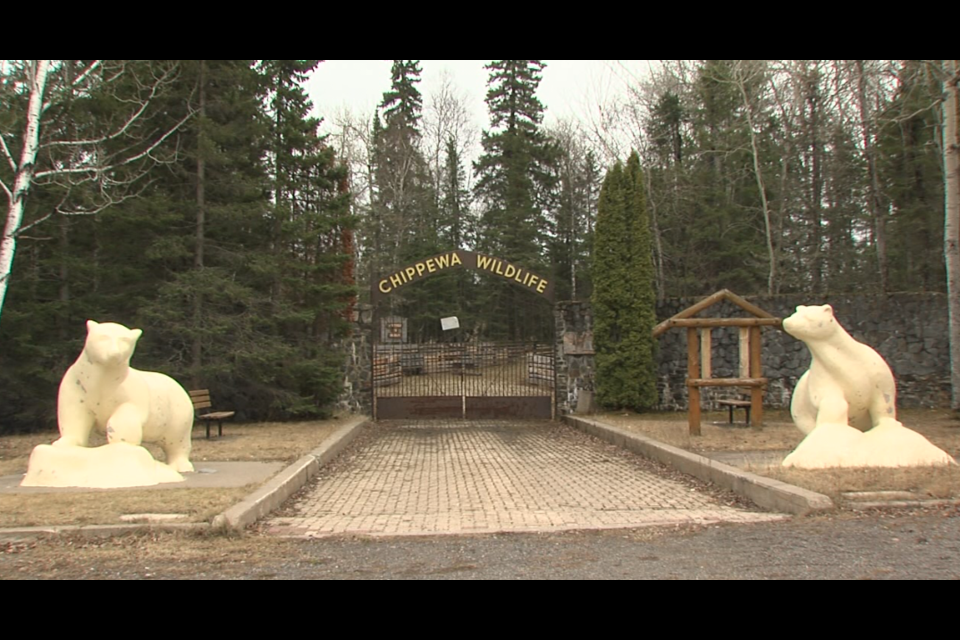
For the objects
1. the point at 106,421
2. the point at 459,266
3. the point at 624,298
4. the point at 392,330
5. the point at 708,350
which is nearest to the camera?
the point at 106,421

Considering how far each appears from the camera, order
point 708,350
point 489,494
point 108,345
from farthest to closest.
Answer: point 708,350
point 489,494
point 108,345

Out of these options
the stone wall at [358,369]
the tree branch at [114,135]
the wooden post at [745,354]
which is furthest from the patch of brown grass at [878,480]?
the stone wall at [358,369]

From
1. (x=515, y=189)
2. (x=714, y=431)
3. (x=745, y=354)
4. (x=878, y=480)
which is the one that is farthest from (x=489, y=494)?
(x=515, y=189)

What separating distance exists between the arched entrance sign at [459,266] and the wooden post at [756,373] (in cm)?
594

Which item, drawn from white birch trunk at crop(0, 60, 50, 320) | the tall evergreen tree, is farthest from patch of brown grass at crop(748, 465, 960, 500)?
the tall evergreen tree

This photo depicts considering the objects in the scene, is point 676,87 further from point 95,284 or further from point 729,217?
point 95,284

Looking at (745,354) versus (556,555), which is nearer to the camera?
(556,555)

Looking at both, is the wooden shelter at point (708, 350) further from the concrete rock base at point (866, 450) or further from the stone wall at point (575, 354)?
the stone wall at point (575, 354)

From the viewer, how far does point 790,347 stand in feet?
58.0

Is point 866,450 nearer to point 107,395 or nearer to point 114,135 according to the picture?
point 107,395

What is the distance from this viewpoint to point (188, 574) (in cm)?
494

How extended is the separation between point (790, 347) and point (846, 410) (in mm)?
9383

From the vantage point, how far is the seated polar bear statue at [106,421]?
8.12 metres

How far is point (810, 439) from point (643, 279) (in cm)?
932
